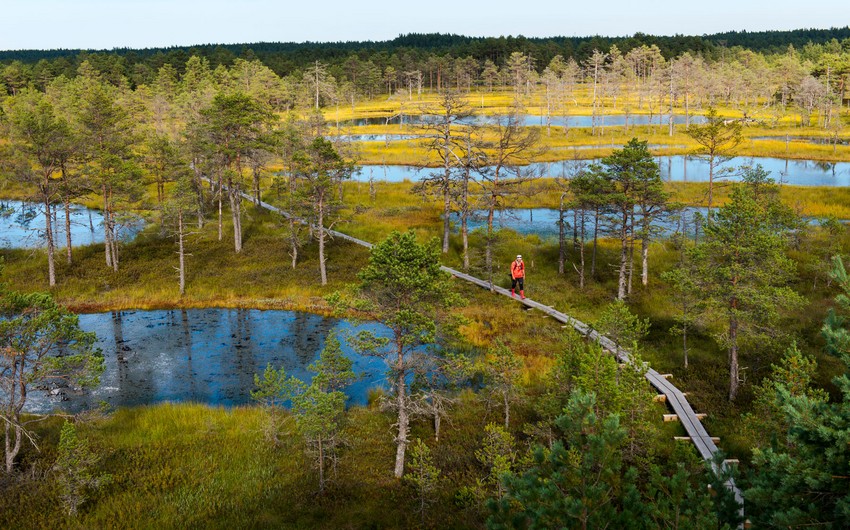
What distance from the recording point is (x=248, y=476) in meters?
20.6

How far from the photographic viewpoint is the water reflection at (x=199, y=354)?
90.9 feet

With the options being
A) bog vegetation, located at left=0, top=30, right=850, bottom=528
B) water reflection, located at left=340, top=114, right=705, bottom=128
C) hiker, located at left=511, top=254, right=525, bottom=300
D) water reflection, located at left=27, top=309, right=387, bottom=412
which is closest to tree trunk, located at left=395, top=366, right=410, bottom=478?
bog vegetation, located at left=0, top=30, right=850, bottom=528

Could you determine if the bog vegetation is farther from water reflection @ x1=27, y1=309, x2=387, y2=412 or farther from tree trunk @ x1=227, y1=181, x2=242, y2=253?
water reflection @ x1=27, y1=309, x2=387, y2=412

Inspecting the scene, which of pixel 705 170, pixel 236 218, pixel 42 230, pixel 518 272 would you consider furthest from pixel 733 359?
pixel 705 170

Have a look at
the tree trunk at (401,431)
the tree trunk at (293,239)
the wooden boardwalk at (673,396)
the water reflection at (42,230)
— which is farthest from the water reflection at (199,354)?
the water reflection at (42,230)

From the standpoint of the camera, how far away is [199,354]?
106 ft

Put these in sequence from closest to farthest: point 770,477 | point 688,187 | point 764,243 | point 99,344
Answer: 1. point 770,477
2. point 764,243
3. point 99,344
4. point 688,187

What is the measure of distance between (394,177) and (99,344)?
49.1 meters

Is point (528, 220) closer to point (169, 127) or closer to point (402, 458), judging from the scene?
point (402, 458)

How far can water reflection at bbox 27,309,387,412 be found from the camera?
2770 centimetres

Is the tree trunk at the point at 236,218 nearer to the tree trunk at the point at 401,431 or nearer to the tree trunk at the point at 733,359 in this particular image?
the tree trunk at the point at 401,431

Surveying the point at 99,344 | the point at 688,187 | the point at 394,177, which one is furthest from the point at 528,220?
the point at 99,344

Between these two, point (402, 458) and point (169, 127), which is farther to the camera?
point (169, 127)

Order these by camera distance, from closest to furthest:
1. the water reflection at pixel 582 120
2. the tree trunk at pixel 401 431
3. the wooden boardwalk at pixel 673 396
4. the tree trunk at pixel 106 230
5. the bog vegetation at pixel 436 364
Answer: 1. the bog vegetation at pixel 436 364
2. the tree trunk at pixel 401 431
3. the wooden boardwalk at pixel 673 396
4. the tree trunk at pixel 106 230
5. the water reflection at pixel 582 120
